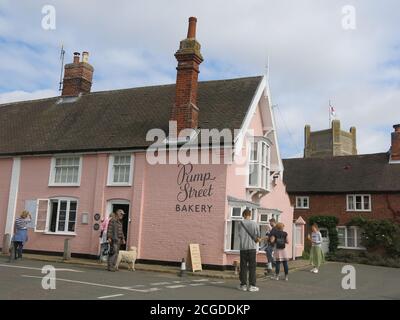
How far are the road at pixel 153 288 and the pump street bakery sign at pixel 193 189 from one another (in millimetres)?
3298

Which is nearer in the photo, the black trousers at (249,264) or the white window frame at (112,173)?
the black trousers at (249,264)

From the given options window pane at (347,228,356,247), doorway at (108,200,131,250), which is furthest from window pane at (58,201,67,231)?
window pane at (347,228,356,247)

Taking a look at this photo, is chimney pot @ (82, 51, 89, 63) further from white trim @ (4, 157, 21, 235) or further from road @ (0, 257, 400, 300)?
road @ (0, 257, 400, 300)

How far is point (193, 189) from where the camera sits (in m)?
17.7

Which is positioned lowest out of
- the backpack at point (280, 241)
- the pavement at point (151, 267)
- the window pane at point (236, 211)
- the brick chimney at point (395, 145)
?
the pavement at point (151, 267)

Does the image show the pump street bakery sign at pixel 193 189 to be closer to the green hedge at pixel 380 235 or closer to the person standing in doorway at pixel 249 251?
the person standing in doorway at pixel 249 251

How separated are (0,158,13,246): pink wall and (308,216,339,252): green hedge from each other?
844 inches

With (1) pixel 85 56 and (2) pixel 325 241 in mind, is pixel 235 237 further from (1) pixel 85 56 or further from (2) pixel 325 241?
(2) pixel 325 241

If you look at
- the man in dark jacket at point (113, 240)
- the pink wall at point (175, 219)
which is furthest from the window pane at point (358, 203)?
the man in dark jacket at point (113, 240)

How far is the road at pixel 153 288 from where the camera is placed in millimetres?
9609

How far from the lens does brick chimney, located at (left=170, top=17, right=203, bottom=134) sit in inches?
725
